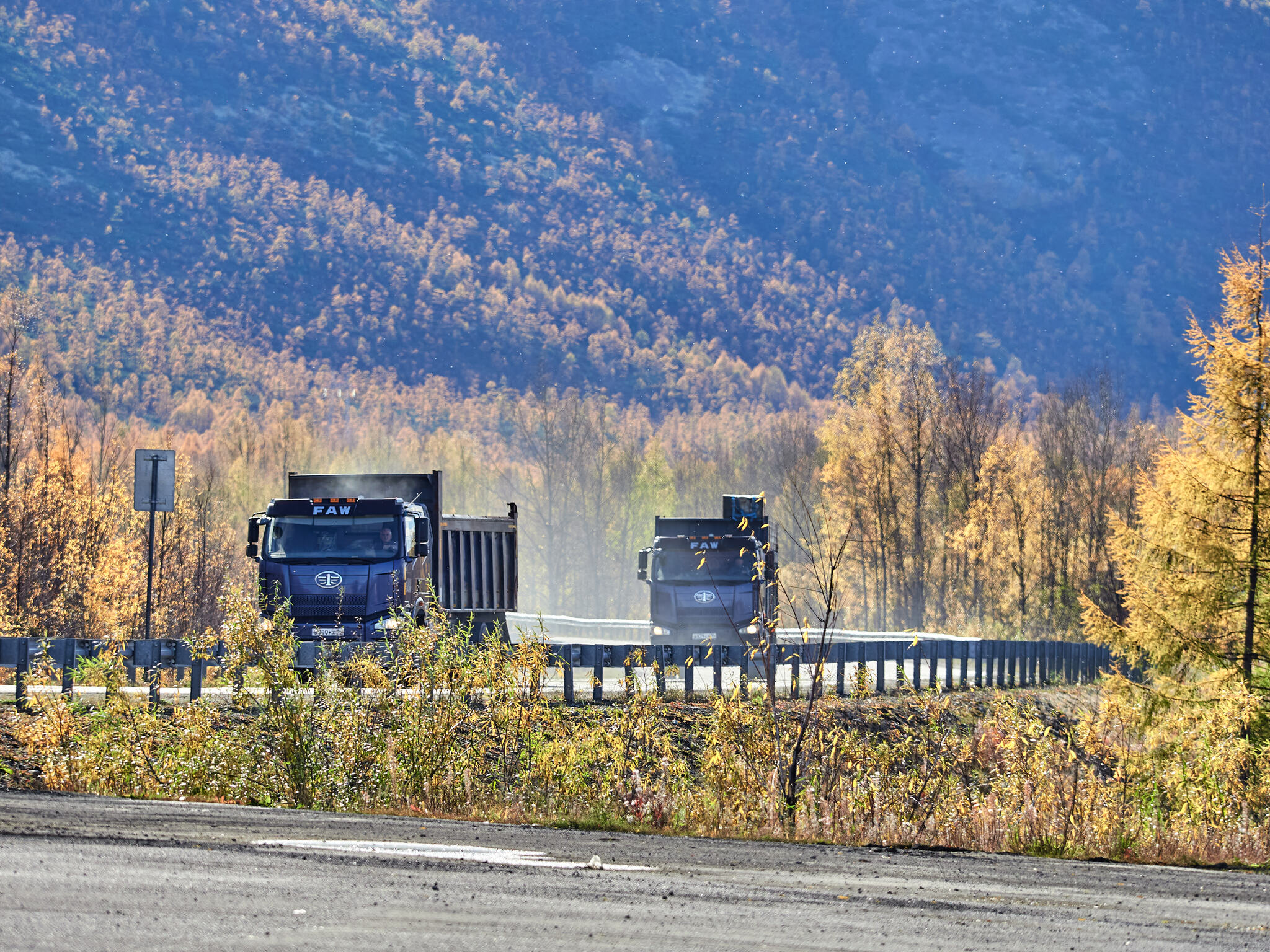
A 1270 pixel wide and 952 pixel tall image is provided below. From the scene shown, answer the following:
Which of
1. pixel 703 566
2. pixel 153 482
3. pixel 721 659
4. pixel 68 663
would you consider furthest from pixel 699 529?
pixel 68 663

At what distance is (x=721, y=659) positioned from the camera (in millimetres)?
16672

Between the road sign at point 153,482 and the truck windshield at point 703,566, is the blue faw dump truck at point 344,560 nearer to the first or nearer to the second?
the road sign at point 153,482

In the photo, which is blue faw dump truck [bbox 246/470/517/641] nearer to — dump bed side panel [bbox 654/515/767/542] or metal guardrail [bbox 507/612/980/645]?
dump bed side panel [bbox 654/515/767/542]

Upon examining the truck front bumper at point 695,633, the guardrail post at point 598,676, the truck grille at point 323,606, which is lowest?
the guardrail post at point 598,676

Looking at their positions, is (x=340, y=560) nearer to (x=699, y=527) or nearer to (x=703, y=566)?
(x=703, y=566)

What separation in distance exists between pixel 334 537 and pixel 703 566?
29.6ft

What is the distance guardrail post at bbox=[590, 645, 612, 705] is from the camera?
73.8 ft

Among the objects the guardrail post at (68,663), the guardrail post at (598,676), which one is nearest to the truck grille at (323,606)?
the guardrail post at (68,663)

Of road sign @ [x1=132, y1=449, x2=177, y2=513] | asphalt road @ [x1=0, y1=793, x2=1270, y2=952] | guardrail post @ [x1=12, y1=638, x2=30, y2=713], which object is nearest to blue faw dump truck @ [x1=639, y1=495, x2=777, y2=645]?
road sign @ [x1=132, y1=449, x2=177, y2=513]

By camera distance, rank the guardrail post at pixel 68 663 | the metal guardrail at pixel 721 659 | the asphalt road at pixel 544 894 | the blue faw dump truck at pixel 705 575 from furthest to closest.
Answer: the blue faw dump truck at pixel 705 575 → the guardrail post at pixel 68 663 → the metal guardrail at pixel 721 659 → the asphalt road at pixel 544 894

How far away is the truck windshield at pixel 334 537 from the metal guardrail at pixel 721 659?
6.52 ft

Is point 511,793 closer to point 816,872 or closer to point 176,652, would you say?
point 816,872

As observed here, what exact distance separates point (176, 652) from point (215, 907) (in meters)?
14.3

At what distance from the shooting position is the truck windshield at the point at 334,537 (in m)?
22.5
